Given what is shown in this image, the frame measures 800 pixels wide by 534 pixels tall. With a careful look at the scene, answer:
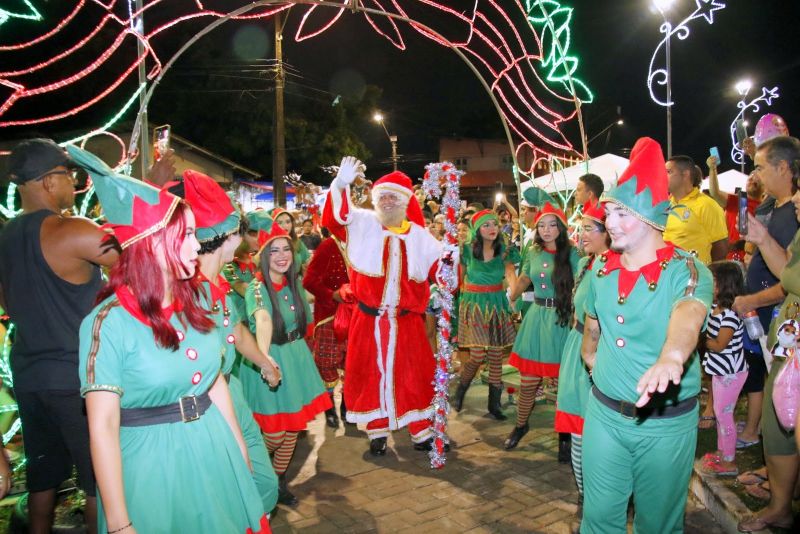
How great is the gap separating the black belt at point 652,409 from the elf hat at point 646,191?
0.89m

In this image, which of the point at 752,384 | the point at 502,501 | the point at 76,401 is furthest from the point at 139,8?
the point at 752,384

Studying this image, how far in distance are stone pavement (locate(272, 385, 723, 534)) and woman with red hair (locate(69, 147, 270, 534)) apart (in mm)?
2147

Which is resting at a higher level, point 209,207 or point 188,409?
point 209,207

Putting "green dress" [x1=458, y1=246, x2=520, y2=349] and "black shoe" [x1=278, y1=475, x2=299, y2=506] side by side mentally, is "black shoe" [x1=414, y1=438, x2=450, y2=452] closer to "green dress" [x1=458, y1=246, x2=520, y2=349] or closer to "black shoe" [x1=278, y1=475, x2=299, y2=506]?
"green dress" [x1=458, y1=246, x2=520, y2=349]

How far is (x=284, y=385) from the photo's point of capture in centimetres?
457

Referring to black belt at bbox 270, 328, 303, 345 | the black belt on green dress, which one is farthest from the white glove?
the black belt on green dress

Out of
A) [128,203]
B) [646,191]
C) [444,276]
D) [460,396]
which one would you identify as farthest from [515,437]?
[128,203]

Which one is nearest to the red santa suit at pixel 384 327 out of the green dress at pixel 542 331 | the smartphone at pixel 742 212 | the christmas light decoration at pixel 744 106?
the green dress at pixel 542 331

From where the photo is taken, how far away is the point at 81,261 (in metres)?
3.36

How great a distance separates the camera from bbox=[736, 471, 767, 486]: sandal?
4.36 m

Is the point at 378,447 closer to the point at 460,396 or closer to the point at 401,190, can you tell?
the point at 460,396

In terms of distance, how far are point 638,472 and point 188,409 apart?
218 centimetres

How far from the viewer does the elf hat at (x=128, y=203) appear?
2.23 m

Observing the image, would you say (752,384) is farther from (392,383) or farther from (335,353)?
(335,353)
